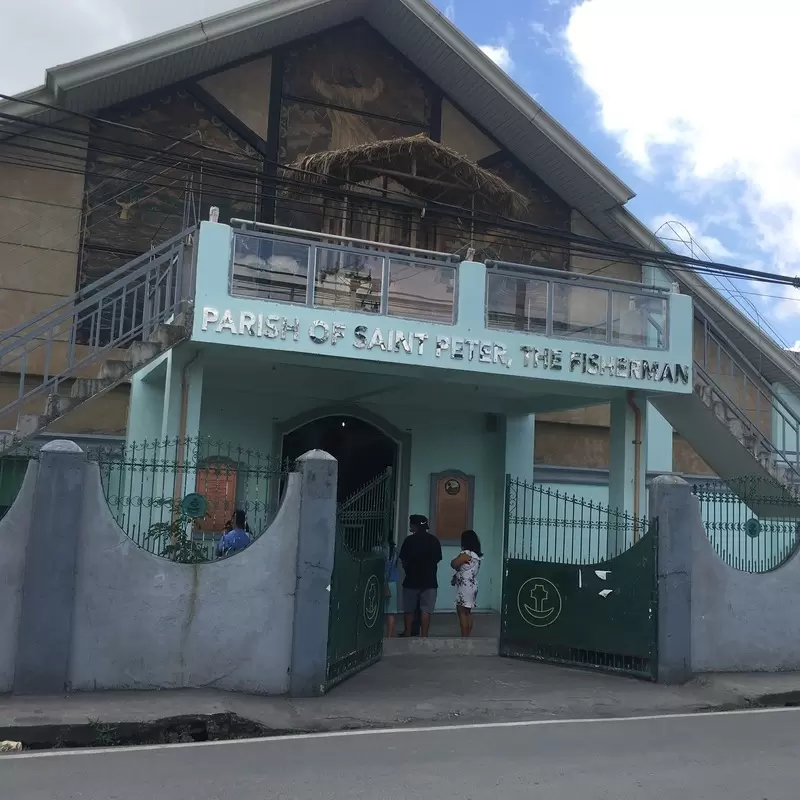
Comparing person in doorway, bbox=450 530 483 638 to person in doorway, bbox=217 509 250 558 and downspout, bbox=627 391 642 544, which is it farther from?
person in doorway, bbox=217 509 250 558

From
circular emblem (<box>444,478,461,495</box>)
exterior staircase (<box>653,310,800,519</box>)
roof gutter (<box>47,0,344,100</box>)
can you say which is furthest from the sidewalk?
roof gutter (<box>47,0,344,100</box>)

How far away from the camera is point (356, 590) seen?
9625 millimetres

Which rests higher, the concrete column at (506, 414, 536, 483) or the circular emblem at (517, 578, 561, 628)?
the concrete column at (506, 414, 536, 483)

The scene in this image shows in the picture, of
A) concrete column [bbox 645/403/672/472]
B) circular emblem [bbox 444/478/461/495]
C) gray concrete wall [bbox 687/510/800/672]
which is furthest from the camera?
concrete column [bbox 645/403/672/472]

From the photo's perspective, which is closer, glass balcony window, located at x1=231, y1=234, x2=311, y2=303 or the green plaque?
the green plaque

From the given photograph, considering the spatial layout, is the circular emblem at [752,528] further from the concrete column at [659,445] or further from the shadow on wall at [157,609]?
the concrete column at [659,445]

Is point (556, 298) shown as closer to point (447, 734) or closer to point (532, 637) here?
point (532, 637)

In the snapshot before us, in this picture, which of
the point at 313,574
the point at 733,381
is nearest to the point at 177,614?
the point at 313,574

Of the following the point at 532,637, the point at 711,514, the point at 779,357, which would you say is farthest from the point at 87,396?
the point at 779,357

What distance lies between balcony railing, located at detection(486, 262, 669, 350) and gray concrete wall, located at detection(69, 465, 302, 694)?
187 inches

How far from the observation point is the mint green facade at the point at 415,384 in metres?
10.8

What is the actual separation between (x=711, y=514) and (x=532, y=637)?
269cm

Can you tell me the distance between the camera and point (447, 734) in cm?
737

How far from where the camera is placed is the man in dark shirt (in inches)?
462
